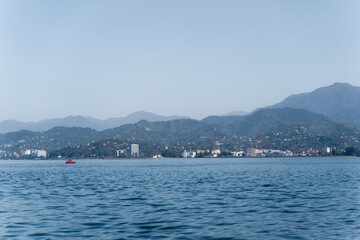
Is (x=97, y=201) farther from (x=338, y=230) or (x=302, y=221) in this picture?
(x=338, y=230)

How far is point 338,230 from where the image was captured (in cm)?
2353

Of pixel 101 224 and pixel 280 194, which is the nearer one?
pixel 101 224

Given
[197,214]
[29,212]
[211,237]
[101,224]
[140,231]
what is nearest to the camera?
[211,237]

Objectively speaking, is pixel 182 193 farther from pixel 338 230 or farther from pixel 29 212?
pixel 338 230

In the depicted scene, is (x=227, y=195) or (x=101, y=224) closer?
(x=101, y=224)

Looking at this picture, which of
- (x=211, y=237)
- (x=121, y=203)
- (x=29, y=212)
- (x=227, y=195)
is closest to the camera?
(x=211, y=237)

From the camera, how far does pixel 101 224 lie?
25.8 m

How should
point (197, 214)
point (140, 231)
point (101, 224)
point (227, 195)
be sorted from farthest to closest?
point (227, 195) < point (197, 214) < point (101, 224) < point (140, 231)

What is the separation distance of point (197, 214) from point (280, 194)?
15213 mm

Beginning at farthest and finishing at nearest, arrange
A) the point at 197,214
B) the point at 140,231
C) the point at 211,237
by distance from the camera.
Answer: the point at 197,214 < the point at 140,231 < the point at 211,237

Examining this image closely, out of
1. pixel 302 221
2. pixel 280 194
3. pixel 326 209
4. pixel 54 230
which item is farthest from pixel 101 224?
pixel 280 194

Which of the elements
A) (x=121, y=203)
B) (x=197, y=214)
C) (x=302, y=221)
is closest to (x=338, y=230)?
(x=302, y=221)

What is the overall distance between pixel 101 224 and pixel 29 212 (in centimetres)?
816

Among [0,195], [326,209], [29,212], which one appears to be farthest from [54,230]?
[0,195]
